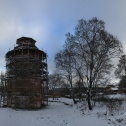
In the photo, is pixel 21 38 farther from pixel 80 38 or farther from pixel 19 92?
pixel 80 38

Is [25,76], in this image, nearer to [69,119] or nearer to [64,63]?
[64,63]

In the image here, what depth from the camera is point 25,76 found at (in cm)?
3791

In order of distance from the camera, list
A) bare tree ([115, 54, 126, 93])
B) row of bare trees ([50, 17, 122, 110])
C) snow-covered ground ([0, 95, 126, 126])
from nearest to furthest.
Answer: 1. snow-covered ground ([0, 95, 126, 126])
2. row of bare trees ([50, 17, 122, 110])
3. bare tree ([115, 54, 126, 93])

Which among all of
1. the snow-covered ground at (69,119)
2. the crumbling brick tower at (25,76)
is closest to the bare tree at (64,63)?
the crumbling brick tower at (25,76)

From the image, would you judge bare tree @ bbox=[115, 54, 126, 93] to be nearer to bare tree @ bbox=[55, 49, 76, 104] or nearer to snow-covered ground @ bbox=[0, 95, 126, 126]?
bare tree @ bbox=[55, 49, 76, 104]

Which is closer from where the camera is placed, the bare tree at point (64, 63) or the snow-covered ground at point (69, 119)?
the snow-covered ground at point (69, 119)

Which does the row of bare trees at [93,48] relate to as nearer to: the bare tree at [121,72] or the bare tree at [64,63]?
the bare tree at [64,63]

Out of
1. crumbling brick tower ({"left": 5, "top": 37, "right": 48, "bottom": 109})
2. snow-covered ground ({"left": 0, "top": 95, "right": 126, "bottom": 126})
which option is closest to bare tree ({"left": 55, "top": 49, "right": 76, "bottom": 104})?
crumbling brick tower ({"left": 5, "top": 37, "right": 48, "bottom": 109})

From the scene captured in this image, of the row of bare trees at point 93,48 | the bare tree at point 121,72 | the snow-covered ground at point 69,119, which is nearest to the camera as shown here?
the snow-covered ground at point 69,119

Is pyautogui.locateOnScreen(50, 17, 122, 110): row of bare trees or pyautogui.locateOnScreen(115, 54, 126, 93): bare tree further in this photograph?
pyautogui.locateOnScreen(115, 54, 126, 93): bare tree

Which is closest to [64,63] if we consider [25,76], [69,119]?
[25,76]

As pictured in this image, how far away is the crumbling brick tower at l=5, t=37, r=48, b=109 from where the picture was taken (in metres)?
37.2

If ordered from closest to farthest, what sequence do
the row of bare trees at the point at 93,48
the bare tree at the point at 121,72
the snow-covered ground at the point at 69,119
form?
the snow-covered ground at the point at 69,119 → the row of bare trees at the point at 93,48 → the bare tree at the point at 121,72

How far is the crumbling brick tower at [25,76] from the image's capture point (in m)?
37.2
